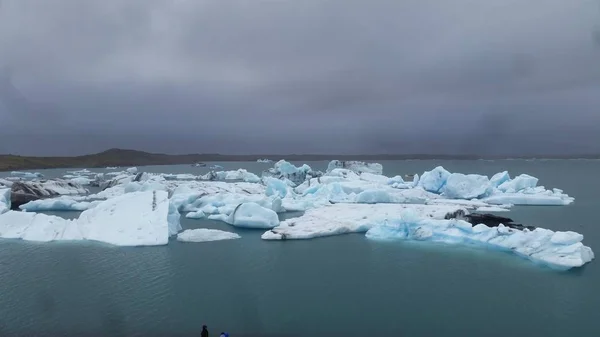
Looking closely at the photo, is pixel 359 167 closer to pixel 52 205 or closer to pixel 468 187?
pixel 468 187

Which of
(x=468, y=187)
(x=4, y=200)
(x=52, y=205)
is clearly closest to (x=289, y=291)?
(x=4, y=200)

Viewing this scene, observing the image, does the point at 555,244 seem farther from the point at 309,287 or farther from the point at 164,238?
the point at 164,238

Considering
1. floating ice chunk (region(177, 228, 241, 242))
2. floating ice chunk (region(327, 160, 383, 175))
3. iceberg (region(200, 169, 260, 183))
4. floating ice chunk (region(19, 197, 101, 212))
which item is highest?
floating ice chunk (region(327, 160, 383, 175))

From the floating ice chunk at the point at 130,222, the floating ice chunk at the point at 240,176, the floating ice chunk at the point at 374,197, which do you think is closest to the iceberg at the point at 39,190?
the floating ice chunk at the point at 130,222

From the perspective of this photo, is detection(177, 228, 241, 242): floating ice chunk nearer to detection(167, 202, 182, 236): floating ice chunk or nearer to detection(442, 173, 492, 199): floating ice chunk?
detection(167, 202, 182, 236): floating ice chunk

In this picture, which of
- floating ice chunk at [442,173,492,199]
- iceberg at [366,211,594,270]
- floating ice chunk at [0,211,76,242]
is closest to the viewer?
iceberg at [366,211,594,270]

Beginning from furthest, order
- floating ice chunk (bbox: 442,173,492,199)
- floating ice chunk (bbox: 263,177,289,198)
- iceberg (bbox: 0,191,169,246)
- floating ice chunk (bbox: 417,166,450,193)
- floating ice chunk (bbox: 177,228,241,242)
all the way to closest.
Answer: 1. floating ice chunk (bbox: 417,166,450,193)
2. floating ice chunk (bbox: 263,177,289,198)
3. floating ice chunk (bbox: 442,173,492,199)
4. floating ice chunk (bbox: 177,228,241,242)
5. iceberg (bbox: 0,191,169,246)

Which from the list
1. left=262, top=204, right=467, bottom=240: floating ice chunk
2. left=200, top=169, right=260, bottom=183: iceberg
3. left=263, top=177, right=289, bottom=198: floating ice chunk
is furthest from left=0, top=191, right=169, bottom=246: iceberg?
left=200, top=169, right=260, bottom=183: iceberg
